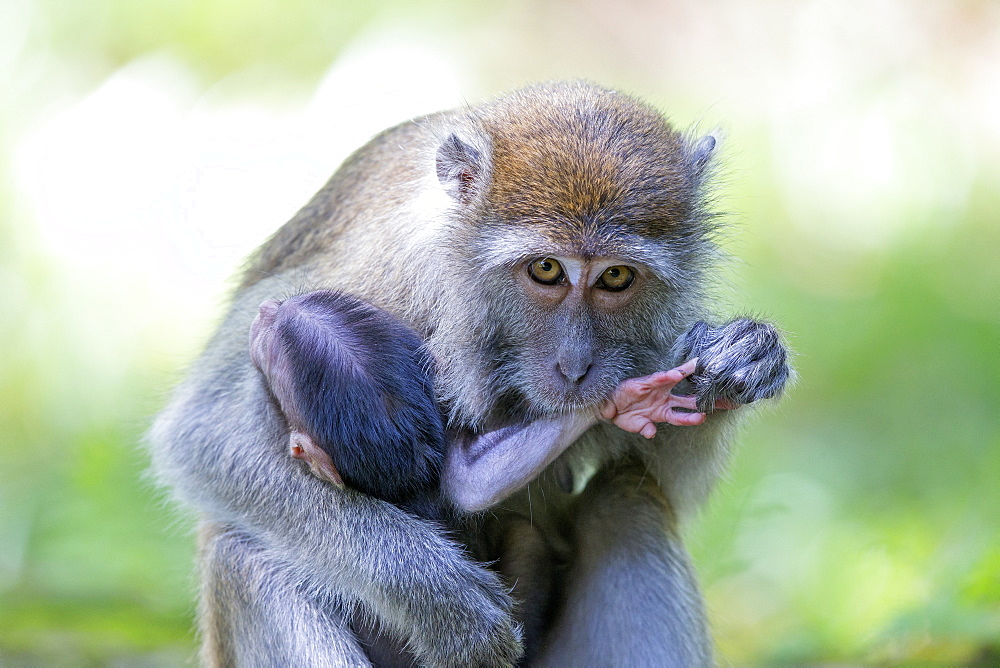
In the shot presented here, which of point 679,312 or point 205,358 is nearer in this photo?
point 679,312

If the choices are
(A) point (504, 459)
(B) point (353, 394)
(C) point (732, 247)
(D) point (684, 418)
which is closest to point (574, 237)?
(D) point (684, 418)

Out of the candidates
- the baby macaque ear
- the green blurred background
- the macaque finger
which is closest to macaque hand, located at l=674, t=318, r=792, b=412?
the macaque finger

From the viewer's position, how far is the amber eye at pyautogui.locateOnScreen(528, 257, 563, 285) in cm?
448

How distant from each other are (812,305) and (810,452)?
5.86 ft

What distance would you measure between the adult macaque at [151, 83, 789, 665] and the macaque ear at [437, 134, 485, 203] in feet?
0.04

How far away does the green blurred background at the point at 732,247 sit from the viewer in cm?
796

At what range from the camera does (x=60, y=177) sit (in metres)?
10.5

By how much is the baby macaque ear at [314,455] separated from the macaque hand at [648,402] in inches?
48.5

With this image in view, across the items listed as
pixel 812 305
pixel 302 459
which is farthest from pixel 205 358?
pixel 812 305

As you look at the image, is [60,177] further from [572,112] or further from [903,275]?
[903,275]

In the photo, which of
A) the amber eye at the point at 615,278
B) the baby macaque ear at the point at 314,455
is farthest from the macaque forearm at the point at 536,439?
the baby macaque ear at the point at 314,455

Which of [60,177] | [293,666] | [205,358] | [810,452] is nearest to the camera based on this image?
[293,666]

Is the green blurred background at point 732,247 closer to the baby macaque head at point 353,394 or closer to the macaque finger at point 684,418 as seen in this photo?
the baby macaque head at point 353,394

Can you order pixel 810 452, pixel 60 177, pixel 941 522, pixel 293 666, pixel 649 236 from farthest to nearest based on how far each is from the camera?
pixel 60 177 → pixel 810 452 → pixel 941 522 → pixel 293 666 → pixel 649 236
